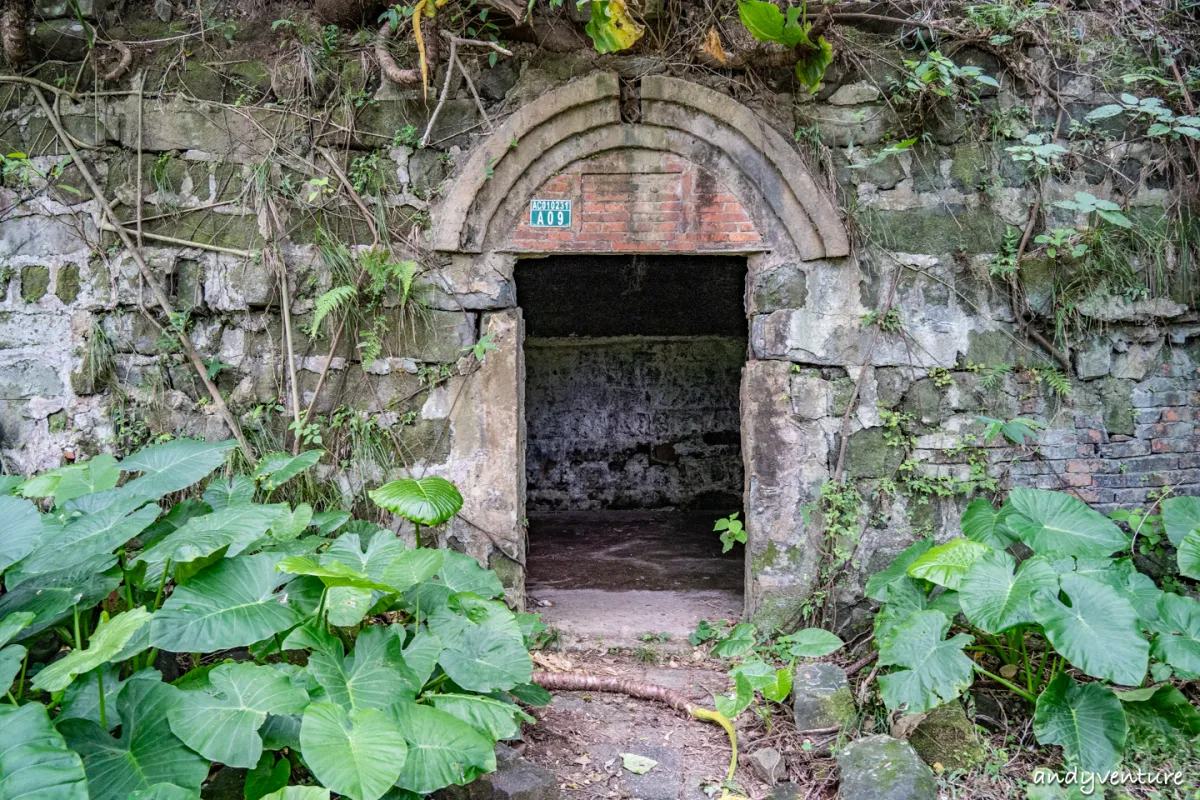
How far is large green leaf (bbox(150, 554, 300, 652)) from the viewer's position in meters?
2.34

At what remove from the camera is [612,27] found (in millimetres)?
3533

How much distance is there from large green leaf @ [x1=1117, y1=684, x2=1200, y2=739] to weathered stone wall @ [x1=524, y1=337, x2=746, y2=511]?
15.7ft

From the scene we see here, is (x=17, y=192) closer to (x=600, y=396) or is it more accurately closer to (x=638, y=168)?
(x=638, y=168)

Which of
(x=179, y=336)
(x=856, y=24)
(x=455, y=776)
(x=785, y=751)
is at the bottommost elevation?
(x=785, y=751)

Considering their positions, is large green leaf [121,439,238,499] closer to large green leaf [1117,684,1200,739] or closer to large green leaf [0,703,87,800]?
large green leaf [0,703,87,800]

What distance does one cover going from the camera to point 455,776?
7.54 feet

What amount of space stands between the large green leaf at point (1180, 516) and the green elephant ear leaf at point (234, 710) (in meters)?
3.47

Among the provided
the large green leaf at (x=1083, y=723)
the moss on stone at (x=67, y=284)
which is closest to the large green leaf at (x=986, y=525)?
the large green leaf at (x=1083, y=723)

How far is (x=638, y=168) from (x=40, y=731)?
319cm

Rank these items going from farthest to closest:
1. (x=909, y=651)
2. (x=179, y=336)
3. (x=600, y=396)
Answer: (x=600, y=396), (x=179, y=336), (x=909, y=651)

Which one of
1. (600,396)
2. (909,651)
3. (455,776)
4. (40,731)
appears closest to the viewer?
(40,731)

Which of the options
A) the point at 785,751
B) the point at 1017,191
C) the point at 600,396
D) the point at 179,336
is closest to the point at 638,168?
the point at 1017,191

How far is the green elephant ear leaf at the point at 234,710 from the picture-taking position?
7.09 feet

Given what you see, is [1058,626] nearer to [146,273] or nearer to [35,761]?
[35,761]
